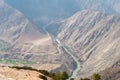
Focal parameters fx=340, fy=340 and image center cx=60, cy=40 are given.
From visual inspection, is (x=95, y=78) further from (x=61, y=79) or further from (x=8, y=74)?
(x=8, y=74)

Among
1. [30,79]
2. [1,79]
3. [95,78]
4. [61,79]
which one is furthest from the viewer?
[95,78]

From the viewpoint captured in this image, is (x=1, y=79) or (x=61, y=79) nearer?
(x=1, y=79)

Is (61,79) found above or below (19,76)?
above

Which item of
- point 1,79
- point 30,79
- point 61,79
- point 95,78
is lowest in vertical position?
point 1,79

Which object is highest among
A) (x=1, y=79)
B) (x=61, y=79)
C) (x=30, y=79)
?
(x=61, y=79)

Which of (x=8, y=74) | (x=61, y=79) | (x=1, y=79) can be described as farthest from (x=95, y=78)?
(x=1, y=79)

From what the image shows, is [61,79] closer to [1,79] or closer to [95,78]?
[95,78]

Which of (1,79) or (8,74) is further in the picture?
(8,74)

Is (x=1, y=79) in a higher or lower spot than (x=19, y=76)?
lower

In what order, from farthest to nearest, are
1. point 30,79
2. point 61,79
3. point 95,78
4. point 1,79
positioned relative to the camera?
point 95,78
point 61,79
point 30,79
point 1,79
